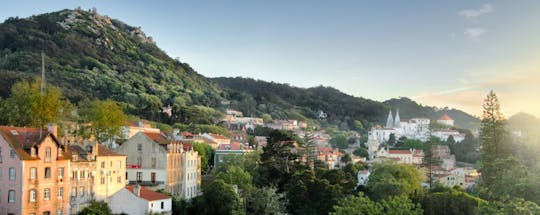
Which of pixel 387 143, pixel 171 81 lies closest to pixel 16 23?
pixel 171 81

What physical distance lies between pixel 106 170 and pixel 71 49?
135 meters

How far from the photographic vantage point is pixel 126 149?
5553cm

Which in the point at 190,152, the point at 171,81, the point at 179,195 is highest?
the point at 171,81

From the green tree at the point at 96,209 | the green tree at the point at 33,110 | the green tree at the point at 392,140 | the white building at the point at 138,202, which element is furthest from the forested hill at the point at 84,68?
the green tree at the point at 96,209

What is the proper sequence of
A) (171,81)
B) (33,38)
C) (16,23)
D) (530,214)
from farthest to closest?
(171,81)
(16,23)
(33,38)
(530,214)

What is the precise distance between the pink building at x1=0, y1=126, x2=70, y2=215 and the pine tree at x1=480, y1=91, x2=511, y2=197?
41.9 metres

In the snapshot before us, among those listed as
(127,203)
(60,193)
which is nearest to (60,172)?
(60,193)

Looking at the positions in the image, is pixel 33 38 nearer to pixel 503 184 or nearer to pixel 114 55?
pixel 114 55

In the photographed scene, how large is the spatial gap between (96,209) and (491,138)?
4363 centimetres

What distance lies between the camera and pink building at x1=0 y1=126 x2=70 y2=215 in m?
38.8

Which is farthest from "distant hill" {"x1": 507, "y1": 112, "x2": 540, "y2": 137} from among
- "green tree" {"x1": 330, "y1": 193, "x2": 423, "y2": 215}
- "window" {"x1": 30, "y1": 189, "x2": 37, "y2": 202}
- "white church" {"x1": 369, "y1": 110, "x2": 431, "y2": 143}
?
"window" {"x1": 30, "y1": 189, "x2": 37, "y2": 202}

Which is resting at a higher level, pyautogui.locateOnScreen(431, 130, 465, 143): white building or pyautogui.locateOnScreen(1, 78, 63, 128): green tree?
pyautogui.locateOnScreen(1, 78, 63, 128): green tree

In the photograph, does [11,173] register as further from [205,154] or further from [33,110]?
[205,154]

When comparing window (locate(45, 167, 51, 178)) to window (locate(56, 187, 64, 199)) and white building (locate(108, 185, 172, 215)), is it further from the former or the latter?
white building (locate(108, 185, 172, 215))
